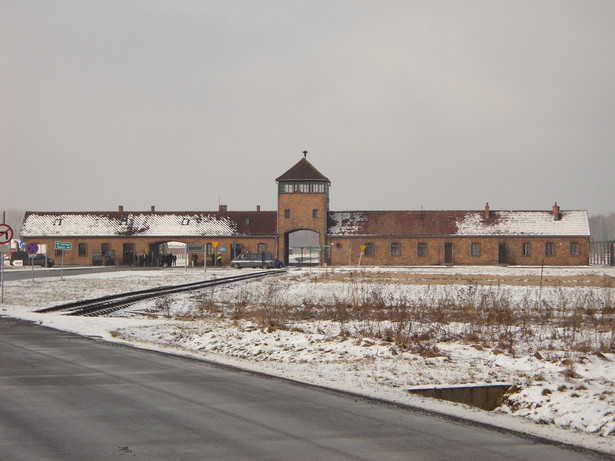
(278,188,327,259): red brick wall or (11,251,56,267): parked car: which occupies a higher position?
(278,188,327,259): red brick wall

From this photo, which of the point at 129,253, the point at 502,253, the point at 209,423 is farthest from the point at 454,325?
the point at 129,253

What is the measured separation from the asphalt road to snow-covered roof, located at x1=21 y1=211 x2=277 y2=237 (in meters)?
53.4

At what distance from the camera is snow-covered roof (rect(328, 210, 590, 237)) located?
5969cm

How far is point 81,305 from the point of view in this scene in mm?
19391

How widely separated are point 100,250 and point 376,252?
90.7 ft

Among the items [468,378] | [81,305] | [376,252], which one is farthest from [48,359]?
[376,252]

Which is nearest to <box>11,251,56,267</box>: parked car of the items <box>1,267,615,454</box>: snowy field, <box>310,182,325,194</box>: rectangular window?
<box>310,182,325,194</box>: rectangular window

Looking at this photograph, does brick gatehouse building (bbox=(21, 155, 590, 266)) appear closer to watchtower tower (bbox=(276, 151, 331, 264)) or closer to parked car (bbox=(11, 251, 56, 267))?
watchtower tower (bbox=(276, 151, 331, 264))

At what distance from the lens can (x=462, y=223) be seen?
60781 millimetres

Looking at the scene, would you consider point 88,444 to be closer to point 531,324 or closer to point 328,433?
point 328,433

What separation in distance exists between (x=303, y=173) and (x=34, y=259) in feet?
89.0

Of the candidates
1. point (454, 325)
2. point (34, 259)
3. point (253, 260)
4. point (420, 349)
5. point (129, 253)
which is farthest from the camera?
point (129, 253)

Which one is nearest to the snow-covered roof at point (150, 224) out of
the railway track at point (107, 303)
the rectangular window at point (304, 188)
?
the rectangular window at point (304, 188)

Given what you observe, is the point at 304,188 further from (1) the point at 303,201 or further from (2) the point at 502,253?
(2) the point at 502,253
